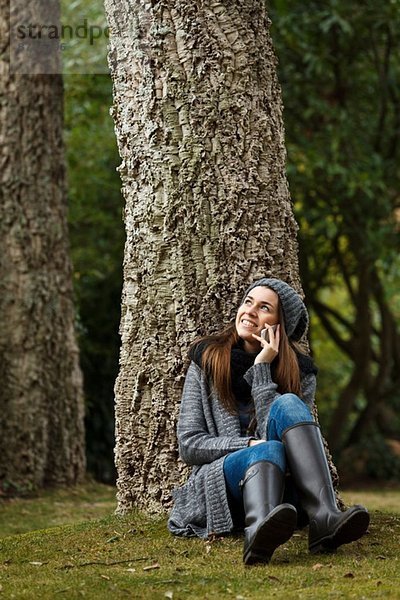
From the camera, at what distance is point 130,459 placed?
5508mm

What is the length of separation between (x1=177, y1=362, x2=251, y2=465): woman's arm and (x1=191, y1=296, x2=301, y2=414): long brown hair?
3.5 inches

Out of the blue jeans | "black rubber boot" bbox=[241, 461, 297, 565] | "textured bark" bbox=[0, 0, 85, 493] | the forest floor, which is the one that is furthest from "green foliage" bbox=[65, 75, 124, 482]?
"black rubber boot" bbox=[241, 461, 297, 565]

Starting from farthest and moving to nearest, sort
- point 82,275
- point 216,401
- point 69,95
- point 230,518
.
→ point 69,95, point 82,275, point 216,401, point 230,518

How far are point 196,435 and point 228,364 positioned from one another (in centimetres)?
38

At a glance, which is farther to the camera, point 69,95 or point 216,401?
point 69,95

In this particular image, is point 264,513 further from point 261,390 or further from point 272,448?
point 261,390

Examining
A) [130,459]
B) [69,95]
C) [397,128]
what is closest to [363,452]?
[397,128]

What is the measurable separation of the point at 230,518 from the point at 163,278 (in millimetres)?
1417

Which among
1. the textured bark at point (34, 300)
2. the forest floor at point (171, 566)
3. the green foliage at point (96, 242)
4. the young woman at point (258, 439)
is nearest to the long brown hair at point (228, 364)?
the young woman at point (258, 439)

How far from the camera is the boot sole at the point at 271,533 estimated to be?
411 centimetres

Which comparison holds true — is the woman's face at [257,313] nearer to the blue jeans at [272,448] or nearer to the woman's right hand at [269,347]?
the woman's right hand at [269,347]

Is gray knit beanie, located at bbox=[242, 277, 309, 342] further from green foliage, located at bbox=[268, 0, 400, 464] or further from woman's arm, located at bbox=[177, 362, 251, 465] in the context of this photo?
green foliage, located at bbox=[268, 0, 400, 464]

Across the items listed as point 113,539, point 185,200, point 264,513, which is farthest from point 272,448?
point 185,200

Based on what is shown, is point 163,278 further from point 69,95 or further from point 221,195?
point 69,95
